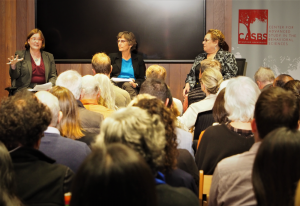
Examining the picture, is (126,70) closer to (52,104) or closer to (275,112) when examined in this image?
(52,104)

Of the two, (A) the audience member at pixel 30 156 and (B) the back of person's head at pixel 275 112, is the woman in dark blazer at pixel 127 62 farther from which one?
(B) the back of person's head at pixel 275 112

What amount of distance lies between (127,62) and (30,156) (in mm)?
4188

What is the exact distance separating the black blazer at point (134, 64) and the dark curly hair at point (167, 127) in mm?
3840

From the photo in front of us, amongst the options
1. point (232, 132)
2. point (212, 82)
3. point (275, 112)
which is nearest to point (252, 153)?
point (275, 112)

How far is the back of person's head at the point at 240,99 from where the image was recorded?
2.10 meters

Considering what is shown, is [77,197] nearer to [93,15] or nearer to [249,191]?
[249,191]

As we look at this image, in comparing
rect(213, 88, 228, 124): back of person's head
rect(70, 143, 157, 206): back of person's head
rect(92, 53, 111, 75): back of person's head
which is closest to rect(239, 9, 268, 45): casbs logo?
rect(92, 53, 111, 75): back of person's head

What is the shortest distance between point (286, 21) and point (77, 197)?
606 centimetres

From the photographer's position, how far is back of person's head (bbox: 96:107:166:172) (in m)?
1.20

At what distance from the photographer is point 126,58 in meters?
5.48

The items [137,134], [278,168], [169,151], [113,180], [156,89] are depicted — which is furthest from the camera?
[156,89]

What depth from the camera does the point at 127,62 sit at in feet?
18.0

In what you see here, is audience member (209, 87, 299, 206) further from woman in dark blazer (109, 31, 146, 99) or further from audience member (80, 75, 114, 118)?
woman in dark blazer (109, 31, 146, 99)

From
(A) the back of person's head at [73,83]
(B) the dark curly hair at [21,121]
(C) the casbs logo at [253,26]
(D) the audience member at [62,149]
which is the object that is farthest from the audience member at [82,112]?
(C) the casbs logo at [253,26]
